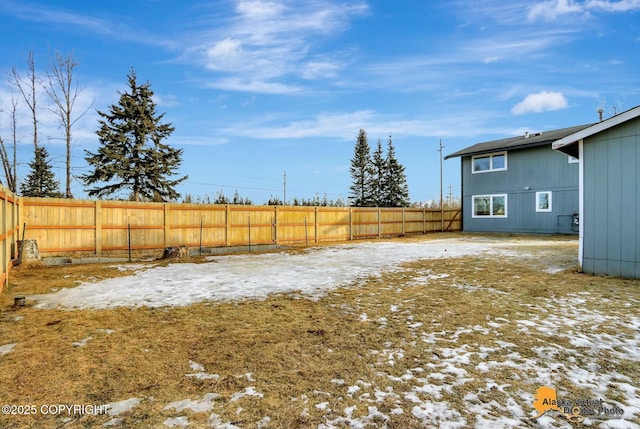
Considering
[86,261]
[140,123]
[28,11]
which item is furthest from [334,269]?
[140,123]

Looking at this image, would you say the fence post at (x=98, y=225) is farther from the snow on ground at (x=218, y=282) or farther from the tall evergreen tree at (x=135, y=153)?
the tall evergreen tree at (x=135, y=153)

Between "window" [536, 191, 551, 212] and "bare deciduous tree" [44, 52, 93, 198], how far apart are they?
78.3 feet

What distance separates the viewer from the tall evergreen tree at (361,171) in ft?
111

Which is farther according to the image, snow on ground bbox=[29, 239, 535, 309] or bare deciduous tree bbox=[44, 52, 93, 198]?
bare deciduous tree bbox=[44, 52, 93, 198]

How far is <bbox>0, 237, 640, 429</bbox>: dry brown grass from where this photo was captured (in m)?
2.32

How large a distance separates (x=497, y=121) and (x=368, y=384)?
85.9 ft

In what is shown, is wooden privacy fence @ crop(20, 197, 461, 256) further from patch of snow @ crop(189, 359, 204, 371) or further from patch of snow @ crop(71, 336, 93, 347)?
patch of snow @ crop(189, 359, 204, 371)

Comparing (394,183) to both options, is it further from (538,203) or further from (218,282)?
(218,282)

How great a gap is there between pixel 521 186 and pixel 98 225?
1960cm

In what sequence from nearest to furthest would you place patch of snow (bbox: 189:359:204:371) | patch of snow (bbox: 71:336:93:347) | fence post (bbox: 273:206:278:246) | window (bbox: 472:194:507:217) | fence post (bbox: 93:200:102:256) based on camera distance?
patch of snow (bbox: 189:359:204:371), patch of snow (bbox: 71:336:93:347), fence post (bbox: 93:200:102:256), fence post (bbox: 273:206:278:246), window (bbox: 472:194:507:217)

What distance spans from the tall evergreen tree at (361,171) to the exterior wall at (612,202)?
26.7 m

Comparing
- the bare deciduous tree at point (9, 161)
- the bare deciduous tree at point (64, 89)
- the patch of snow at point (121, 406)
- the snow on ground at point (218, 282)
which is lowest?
the snow on ground at point (218, 282)

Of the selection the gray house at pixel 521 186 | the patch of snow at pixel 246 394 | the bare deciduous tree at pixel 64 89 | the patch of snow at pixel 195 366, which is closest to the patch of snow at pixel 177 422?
the patch of snow at pixel 246 394

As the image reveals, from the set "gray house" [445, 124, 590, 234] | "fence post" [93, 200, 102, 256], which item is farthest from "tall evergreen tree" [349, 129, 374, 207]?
"fence post" [93, 200, 102, 256]
